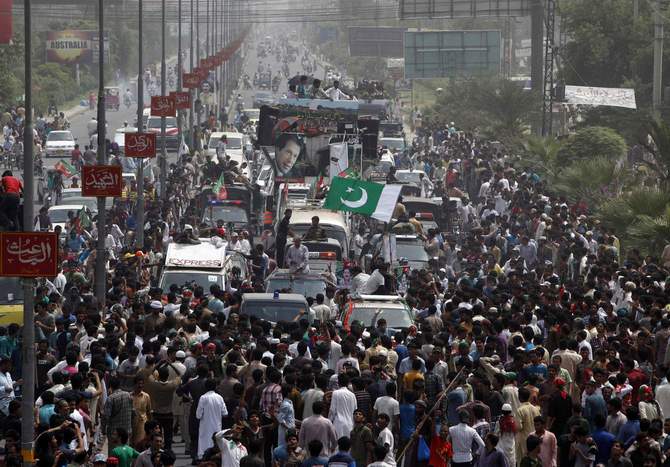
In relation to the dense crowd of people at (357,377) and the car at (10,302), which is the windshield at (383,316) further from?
the car at (10,302)

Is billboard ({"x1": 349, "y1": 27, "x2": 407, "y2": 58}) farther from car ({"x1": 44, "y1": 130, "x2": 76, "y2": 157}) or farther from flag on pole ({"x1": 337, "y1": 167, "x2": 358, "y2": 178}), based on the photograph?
flag on pole ({"x1": 337, "y1": 167, "x2": 358, "y2": 178})

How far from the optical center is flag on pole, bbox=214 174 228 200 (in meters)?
38.5

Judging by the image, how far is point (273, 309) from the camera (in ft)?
75.6

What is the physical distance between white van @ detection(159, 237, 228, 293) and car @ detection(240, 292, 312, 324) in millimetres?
2918

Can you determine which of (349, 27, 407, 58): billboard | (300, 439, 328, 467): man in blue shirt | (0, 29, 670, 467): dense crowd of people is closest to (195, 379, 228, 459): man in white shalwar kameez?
(0, 29, 670, 467): dense crowd of people

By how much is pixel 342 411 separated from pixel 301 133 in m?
22.3

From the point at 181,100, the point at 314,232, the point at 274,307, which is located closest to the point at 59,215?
the point at 314,232

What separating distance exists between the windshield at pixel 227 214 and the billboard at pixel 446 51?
179ft

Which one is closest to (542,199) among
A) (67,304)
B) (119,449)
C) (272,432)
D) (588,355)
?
(67,304)

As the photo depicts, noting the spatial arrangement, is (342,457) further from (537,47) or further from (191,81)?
(537,47)

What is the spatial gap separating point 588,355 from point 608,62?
47160 millimetres

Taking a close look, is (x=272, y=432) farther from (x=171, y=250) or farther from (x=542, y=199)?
(x=542, y=199)

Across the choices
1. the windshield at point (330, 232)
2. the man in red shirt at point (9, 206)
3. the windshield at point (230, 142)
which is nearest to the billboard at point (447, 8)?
the windshield at point (230, 142)

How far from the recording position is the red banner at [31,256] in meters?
16.2
